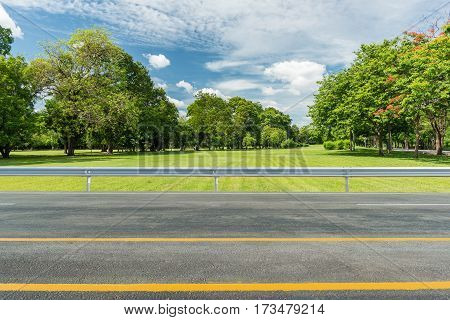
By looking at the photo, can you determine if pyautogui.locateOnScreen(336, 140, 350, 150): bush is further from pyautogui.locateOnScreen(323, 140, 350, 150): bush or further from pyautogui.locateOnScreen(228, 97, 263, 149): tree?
pyautogui.locateOnScreen(228, 97, 263, 149): tree

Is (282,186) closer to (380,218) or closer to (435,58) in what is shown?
(380,218)

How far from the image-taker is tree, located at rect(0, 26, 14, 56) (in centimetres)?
4213

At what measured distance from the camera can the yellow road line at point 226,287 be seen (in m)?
3.40

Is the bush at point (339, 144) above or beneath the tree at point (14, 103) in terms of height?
beneath

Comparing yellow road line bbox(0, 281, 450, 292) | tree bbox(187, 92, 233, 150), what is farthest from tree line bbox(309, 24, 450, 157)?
tree bbox(187, 92, 233, 150)

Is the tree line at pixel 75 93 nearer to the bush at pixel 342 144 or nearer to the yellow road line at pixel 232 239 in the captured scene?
the yellow road line at pixel 232 239

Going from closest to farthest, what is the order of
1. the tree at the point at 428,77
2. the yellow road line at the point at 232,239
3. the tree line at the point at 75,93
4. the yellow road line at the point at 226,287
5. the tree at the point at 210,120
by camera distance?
the yellow road line at the point at 226,287 < the yellow road line at the point at 232,239 < the tree at the point at 428,77 < the tree line at the point at 75,93 < the tree at the point at 210,120

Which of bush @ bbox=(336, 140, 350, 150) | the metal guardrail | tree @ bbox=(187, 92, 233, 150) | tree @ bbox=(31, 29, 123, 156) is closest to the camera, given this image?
the metal guardrail

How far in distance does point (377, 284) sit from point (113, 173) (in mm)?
11034

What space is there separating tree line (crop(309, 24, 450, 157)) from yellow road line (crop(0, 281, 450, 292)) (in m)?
25.3

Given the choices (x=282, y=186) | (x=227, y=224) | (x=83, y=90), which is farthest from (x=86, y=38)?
(x=227, y=224)

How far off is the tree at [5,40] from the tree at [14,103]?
8167 mm

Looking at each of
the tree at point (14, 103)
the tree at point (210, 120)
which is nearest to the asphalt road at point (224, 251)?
the tree at point (14, 103)

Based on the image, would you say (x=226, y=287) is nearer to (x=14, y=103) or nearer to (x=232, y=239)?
(x=232, y=239)
